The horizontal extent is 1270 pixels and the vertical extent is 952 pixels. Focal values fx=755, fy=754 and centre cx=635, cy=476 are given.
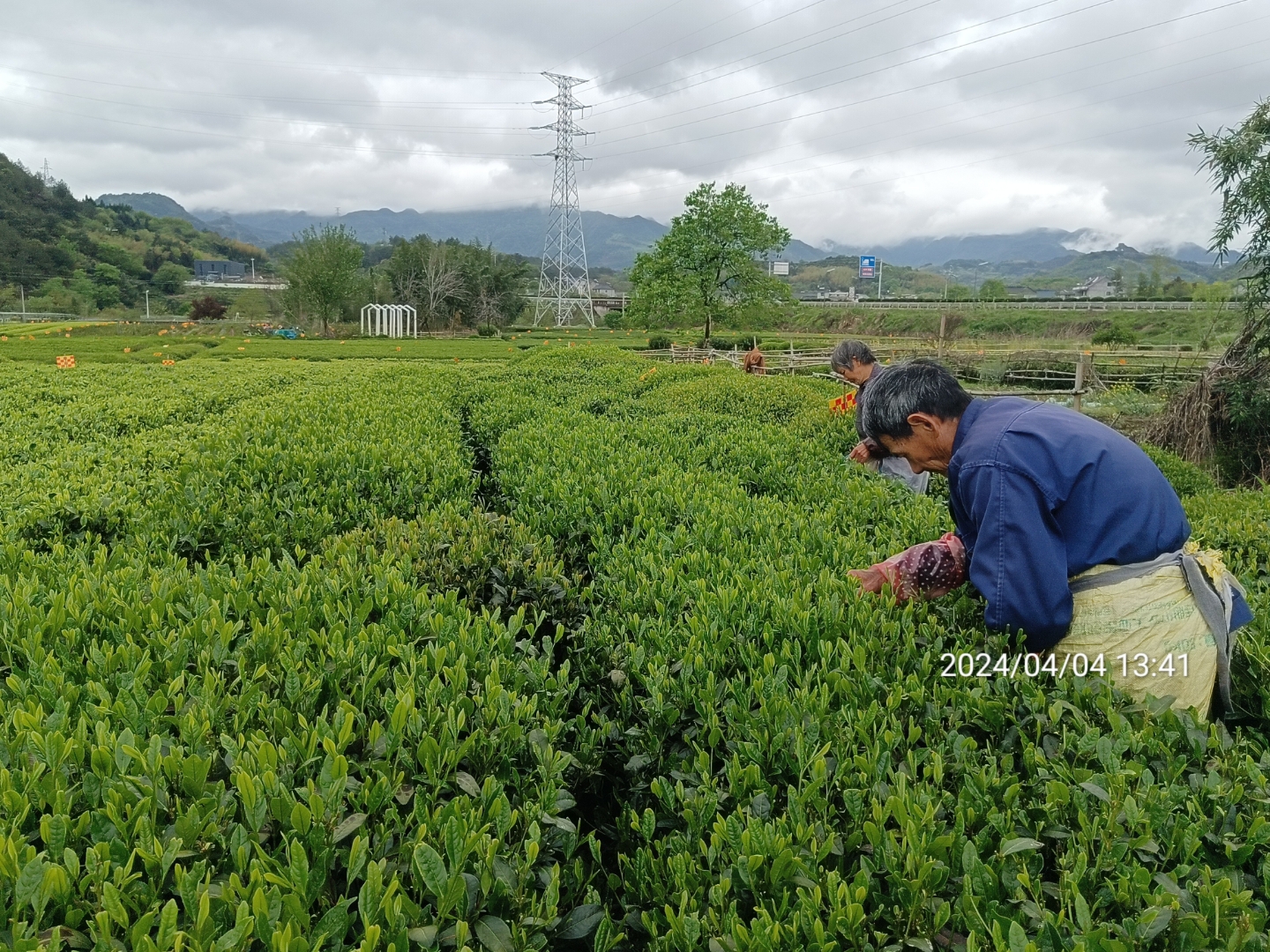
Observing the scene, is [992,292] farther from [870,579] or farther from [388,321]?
[870,579]

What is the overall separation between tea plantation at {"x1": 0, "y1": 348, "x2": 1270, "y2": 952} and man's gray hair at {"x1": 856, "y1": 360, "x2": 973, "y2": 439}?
2.13 ft

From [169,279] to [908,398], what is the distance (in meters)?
84.2

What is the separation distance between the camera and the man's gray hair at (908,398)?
2.49 meters

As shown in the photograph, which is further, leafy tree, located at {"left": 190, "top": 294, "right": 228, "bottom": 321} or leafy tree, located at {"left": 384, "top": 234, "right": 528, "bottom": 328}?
leafy tree, located at {"left": 384, "top": 234, "right": 528, "bottom": 328}

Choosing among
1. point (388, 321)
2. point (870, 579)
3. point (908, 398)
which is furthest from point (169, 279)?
point (908, 398)

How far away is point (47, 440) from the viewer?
6.91 m

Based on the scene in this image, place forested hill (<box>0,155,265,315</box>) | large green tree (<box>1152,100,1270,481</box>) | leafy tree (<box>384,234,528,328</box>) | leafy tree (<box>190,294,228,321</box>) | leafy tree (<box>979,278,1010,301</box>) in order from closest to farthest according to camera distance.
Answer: large green tree (<box>1152,100,1270,481</box>) → leafy tree (<box>190,294,228,321</box>) → leafy tree (<box>979,278,1010,301</box>) → leafy tree (<box>384,234,528,328</box>) → forested hill (<box>0,155,265,315</box>)

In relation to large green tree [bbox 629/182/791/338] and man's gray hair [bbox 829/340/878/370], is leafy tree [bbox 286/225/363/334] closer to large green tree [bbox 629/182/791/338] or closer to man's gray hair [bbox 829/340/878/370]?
large green tree [bbox 629/182/791/338]

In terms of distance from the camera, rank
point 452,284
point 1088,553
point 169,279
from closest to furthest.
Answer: point 1088,553 → point 452,284 → point 169,279

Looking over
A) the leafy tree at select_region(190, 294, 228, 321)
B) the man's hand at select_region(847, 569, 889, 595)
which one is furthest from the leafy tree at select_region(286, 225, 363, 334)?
the man's hand at select_region(847, 569, 889, 595)

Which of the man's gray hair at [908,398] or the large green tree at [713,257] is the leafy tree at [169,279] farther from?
the man's gray hair at [908,398]

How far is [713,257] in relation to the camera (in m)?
30.8

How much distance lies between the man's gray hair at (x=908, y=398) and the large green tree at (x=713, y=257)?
2861 cm

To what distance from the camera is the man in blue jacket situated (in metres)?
2.18
